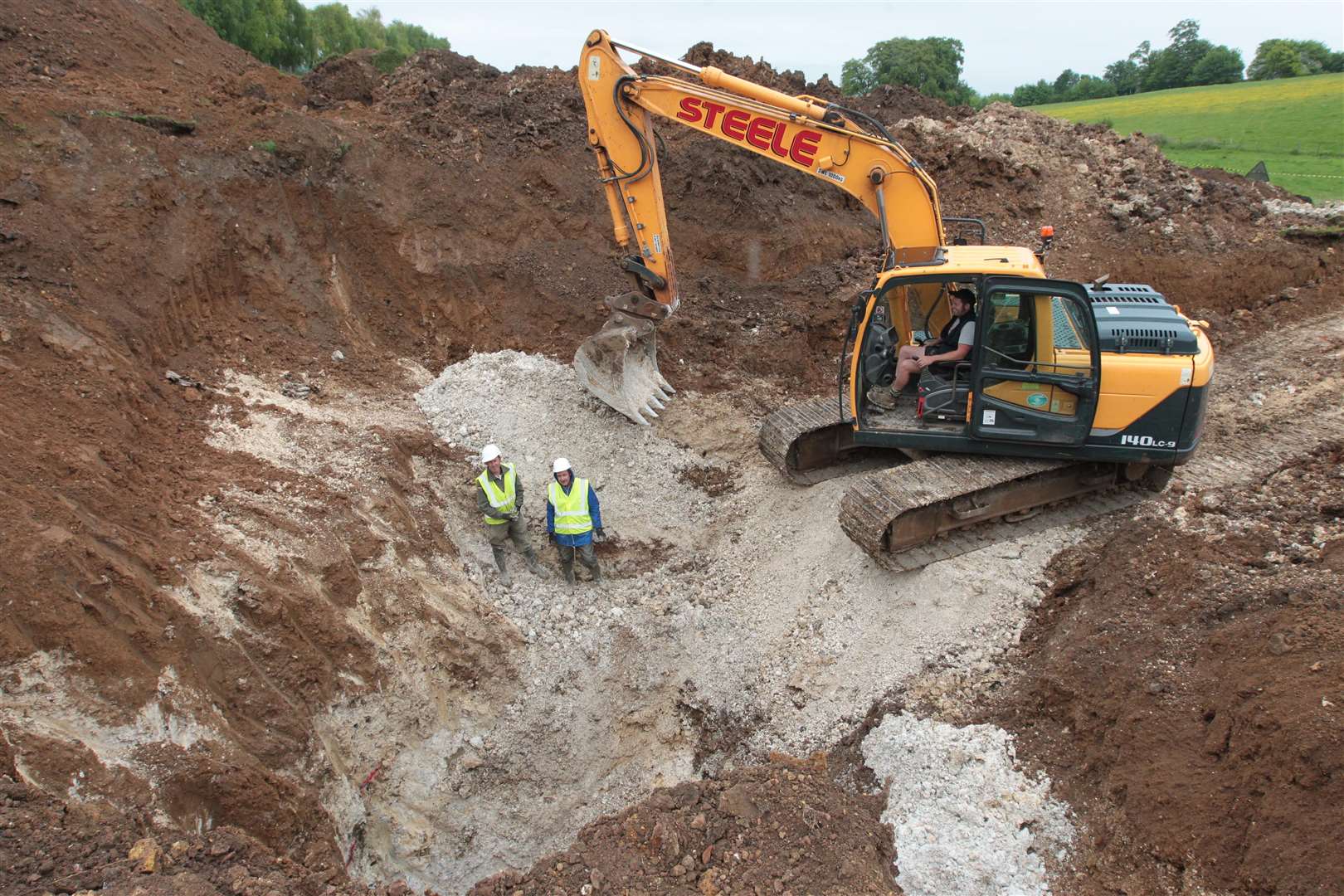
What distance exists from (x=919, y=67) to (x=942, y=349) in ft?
101

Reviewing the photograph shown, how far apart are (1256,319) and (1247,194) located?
11.0ft

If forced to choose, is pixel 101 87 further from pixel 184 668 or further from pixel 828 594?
pixel 828 594

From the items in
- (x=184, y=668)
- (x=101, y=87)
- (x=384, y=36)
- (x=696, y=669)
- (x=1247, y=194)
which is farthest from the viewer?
(x=384, y=36)

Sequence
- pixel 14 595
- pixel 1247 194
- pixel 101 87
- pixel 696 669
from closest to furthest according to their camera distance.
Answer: pixel 14 595 → pixel 696 669 → pixel 101 87 → pixel 1247 194

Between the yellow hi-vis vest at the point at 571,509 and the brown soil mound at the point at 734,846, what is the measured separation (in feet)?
9.12

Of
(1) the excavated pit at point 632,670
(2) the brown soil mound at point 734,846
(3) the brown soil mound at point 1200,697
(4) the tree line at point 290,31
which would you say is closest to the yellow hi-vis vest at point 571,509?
(1) the excavated pit at point 632,670

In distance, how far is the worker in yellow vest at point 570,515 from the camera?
7469 millimetres

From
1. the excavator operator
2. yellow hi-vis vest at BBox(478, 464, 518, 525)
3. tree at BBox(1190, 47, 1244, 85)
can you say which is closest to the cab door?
the excavator operator

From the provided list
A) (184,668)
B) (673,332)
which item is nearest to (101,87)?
(673,332)

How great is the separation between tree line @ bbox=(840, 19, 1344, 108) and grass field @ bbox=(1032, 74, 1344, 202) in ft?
20.1

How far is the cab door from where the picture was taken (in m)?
6.42

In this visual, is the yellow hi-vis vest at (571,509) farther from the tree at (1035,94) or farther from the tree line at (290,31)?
the tree at (1035,94)

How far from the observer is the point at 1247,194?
1275 centimetres

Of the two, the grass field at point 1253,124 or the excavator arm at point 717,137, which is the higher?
the grass field at point 1253,124
